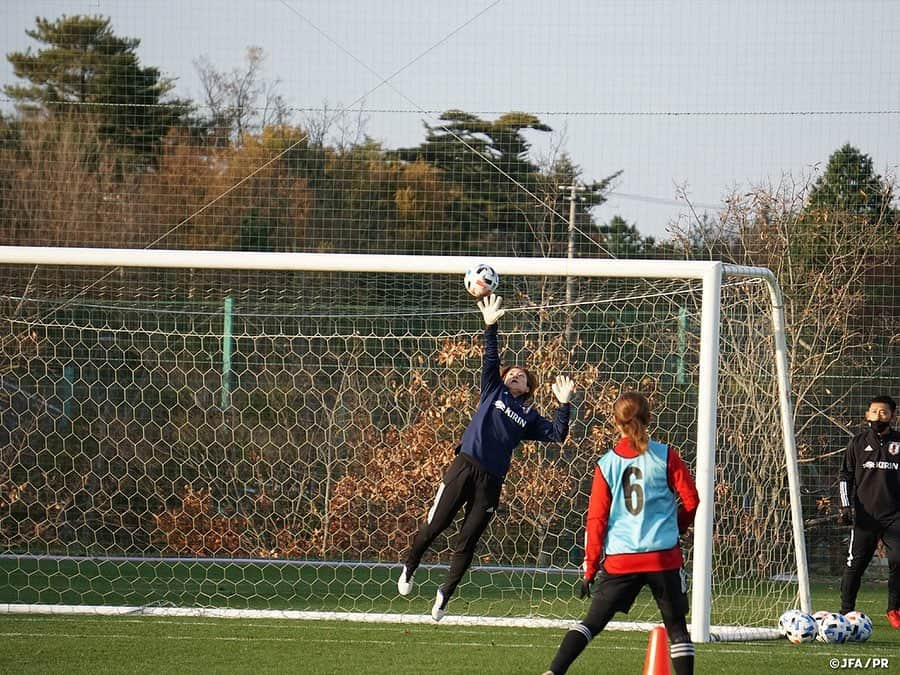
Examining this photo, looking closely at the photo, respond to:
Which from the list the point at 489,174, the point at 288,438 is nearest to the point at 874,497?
the point at 288,438

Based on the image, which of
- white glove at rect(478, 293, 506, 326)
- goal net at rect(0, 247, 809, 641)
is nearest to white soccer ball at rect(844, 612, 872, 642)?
goal net at rect(0, 247, 809, 641)

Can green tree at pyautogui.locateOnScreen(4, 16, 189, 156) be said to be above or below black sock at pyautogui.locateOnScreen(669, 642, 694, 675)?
above

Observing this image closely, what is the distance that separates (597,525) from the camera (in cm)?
496

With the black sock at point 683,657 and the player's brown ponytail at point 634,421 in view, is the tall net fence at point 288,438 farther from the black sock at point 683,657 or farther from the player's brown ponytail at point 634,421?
the player's brown ponytail at point 634,421

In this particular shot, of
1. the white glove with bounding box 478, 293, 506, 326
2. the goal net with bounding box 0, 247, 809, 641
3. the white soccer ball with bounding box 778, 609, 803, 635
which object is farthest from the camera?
the goal net with bounding box 0, 247, 809, 641

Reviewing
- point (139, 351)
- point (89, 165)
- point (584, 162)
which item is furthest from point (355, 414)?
point (89, 165)

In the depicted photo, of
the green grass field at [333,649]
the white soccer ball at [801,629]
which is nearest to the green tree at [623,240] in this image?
the green grass field at [333,649]

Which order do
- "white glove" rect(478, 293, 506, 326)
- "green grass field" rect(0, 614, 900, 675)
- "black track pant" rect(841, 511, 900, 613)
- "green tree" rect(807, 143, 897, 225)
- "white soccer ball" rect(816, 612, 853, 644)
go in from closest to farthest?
1. "green grass field" rect(0, 614, 900, 675)
2. "white glove" rect(478, 293, 506, 326)
3. "white soccer ball" rect(816, 612, 853, 644)
4. "black track pant" rect(841, 511, 900, 613)
5. "green tree" rect(807, 143, 897, 225)

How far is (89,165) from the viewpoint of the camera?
1504 centimetres

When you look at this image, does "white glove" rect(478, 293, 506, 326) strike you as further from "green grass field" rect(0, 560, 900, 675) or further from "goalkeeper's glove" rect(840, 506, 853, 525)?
"goalkeeper's glove" rect(840, 506, 853, 525)

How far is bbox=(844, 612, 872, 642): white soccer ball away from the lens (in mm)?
6906

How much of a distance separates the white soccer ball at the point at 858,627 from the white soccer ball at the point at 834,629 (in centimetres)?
3

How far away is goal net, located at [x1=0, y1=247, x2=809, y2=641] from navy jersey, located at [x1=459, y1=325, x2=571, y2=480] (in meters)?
2.29

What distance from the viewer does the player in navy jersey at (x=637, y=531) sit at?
16.1ft
